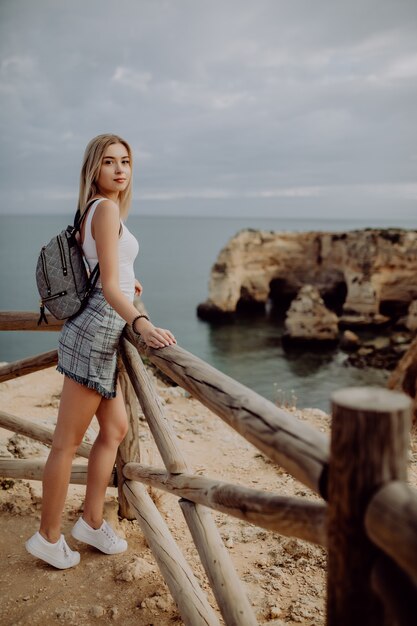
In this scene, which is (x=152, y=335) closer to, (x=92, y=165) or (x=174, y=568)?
(x=92, y=165)

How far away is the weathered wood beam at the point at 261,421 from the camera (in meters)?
1.54

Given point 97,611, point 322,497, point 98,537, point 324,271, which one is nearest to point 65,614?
point 97,611

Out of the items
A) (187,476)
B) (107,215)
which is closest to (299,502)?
(187,476)

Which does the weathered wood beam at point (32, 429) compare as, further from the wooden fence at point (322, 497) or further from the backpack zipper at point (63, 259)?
the backpack zipper at point (63, 259)

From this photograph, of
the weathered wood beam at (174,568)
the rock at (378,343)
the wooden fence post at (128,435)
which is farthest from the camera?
the rock at (378,343)

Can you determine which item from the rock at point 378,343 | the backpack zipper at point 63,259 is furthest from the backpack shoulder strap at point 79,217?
the rock at point 378,343

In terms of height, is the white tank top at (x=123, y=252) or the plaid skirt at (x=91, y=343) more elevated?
the white tank top at (x=123, y=252)

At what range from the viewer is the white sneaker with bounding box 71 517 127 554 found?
3160mm

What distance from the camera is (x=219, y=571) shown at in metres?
2.31

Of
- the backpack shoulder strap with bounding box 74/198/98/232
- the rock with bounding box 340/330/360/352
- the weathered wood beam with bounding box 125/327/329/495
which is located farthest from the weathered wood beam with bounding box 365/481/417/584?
the rock with bounding box 340/330/360/352

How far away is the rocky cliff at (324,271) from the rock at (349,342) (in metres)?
3.36

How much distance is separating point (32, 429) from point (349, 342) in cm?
3106

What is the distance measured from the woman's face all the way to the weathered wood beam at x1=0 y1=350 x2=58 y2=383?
148 centimetres

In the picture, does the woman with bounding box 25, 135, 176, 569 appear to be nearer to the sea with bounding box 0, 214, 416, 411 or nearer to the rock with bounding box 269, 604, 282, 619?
the rock with bounding box 269, 604, 282, 619
